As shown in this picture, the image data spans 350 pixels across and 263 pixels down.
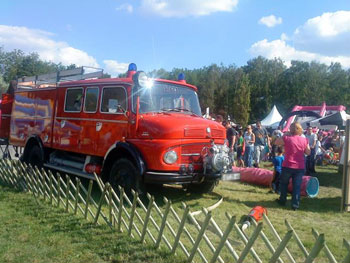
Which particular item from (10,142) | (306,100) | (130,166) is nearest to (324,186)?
(130,166)

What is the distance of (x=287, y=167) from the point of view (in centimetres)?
699

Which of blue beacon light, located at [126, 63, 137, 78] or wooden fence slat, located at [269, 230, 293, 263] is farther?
blue beacon light, located at [126, 63, 137, 78]

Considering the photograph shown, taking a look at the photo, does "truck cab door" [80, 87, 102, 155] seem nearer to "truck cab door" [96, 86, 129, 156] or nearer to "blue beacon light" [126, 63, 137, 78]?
"truck cab door" [96, 86, 129, 156]

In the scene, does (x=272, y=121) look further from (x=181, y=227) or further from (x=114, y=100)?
(x=181, y=227)

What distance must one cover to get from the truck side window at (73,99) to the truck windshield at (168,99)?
1788 mm

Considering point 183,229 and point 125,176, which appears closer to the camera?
point 183,229

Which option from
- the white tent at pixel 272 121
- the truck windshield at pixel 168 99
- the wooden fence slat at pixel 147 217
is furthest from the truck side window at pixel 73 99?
the white tent at pixel 272 121

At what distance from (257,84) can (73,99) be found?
194ft

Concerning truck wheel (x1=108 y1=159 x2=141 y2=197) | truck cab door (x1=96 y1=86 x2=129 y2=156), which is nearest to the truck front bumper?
truck wheel (x1=108 y1=159 x2=141 y2=197)

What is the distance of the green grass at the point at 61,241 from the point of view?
13.0 ft

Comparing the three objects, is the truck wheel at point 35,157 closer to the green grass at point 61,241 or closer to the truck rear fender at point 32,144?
the truck rear fender at point 32,144

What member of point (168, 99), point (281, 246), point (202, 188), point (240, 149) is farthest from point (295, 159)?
point (240, 149)

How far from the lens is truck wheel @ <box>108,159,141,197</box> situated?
619 centimetres

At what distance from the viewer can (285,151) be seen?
7.03 m
